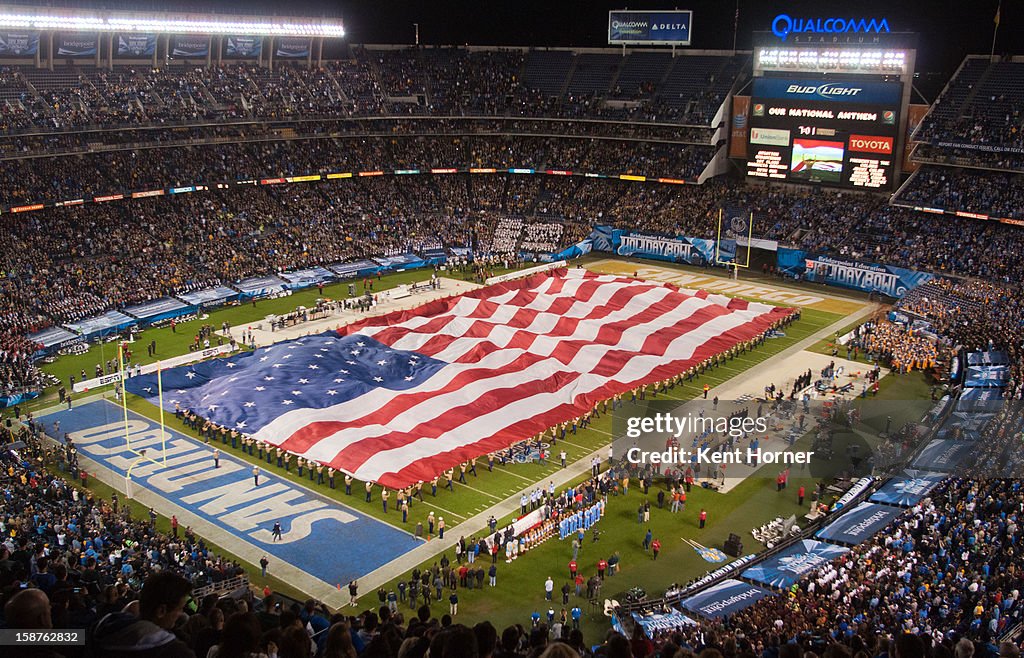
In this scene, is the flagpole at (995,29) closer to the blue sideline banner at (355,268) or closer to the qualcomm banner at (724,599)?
the blue sideline banner at (355,268)

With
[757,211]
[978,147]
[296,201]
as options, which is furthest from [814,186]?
[296,201]

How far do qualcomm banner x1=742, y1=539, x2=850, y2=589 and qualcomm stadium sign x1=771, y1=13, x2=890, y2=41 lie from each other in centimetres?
4441

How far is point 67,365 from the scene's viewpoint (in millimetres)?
42469

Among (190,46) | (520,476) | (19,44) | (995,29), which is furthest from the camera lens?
(190,46)

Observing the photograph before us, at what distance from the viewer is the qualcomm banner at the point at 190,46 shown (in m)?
64.4

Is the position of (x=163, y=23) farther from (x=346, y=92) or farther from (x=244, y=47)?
(x=346, y=92)

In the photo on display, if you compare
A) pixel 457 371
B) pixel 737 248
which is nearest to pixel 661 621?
pixel 457 371

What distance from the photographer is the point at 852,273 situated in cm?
5712

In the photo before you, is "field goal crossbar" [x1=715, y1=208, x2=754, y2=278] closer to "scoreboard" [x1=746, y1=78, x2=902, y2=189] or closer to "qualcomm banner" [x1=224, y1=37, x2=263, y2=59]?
"scoreboard" [x1=746, y1=78, x2=902, y2=189]

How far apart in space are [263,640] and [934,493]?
76.5ft


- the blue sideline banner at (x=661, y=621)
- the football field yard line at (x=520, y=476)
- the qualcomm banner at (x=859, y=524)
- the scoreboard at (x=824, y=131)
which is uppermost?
the scoreboard at (x=824, y=131)

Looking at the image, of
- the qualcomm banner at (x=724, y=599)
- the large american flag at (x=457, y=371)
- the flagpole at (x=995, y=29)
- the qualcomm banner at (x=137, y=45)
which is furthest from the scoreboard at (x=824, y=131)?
the qualcomm banner at (x=724, y=599)

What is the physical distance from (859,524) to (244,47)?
5781cm

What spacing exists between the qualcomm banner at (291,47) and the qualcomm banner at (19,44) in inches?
697
